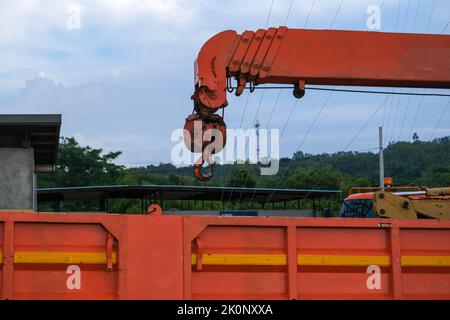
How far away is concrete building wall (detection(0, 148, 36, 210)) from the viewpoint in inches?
683

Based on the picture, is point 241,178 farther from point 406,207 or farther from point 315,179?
point 406,207

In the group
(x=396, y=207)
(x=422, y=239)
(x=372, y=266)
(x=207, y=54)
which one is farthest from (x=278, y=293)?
(x=207, y=54)

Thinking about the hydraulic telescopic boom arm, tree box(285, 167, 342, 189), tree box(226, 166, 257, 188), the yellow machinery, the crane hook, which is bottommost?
the yellow machinery

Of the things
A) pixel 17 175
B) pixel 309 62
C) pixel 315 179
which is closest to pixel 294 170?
pixel 315 179

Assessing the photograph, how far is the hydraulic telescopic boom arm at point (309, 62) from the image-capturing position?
804 cm

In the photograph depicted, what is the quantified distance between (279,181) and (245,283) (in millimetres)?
41238

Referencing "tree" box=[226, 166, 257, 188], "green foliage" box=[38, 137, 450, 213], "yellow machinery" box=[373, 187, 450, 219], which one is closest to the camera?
"yellow machinery" box=[373, 187, 450, 219]

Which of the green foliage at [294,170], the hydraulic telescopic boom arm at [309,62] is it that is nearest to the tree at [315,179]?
the green foliage at [294,170]

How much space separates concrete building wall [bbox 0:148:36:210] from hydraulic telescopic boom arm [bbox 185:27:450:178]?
33.8ft

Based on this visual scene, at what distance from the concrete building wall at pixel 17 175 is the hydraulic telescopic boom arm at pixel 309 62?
1031 centimetres

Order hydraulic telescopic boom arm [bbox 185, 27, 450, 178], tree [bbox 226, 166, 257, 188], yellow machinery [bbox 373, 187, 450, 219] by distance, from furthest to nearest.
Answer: tree [bbox 226, 166, 257, 188]
hydraulic telescopic boom arm [bbox 185, 27, 450, 178]
yellow machinery [bbox 373, 187, 450, 219]

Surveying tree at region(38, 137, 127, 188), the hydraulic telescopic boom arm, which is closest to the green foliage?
tree at region(38, 137, 127, 188)

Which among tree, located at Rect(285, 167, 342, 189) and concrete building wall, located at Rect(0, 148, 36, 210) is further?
tree, located at Rect(285, 167, 342, 189)

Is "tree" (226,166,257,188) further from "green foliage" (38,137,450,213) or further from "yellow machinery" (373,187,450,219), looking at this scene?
"yellow machinery" (373,187,450,219)
